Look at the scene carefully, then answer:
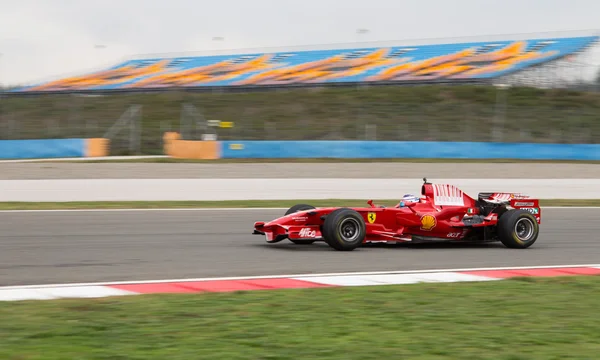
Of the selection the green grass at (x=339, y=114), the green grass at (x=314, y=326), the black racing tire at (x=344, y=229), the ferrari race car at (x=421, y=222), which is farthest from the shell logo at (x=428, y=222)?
the green grass at (x=339, y=114)

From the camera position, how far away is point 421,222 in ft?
33.2

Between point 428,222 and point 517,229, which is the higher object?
point 428,222

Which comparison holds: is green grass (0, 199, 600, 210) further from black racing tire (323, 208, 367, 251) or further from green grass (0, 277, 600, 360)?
green grass (0, 277, 600, 360)

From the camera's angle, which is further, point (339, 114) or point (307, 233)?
point (339, 114)

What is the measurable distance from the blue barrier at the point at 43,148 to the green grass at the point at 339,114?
1453mm

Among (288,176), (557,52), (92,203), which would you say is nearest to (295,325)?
(92,203)

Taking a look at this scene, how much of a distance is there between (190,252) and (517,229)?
4331 millimetres

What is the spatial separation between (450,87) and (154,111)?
14481 mm

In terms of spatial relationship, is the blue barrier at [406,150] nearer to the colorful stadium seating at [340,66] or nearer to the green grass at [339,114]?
the green grass at [339,114]

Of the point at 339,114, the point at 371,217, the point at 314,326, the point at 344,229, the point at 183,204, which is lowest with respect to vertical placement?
the point at 314,326

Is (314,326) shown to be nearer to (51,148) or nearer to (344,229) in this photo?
(344,229)

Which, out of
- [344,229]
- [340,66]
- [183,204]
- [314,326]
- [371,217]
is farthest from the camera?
[340,66]

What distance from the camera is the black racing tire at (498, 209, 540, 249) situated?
10.5m

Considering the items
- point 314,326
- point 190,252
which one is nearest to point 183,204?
point 190,252
